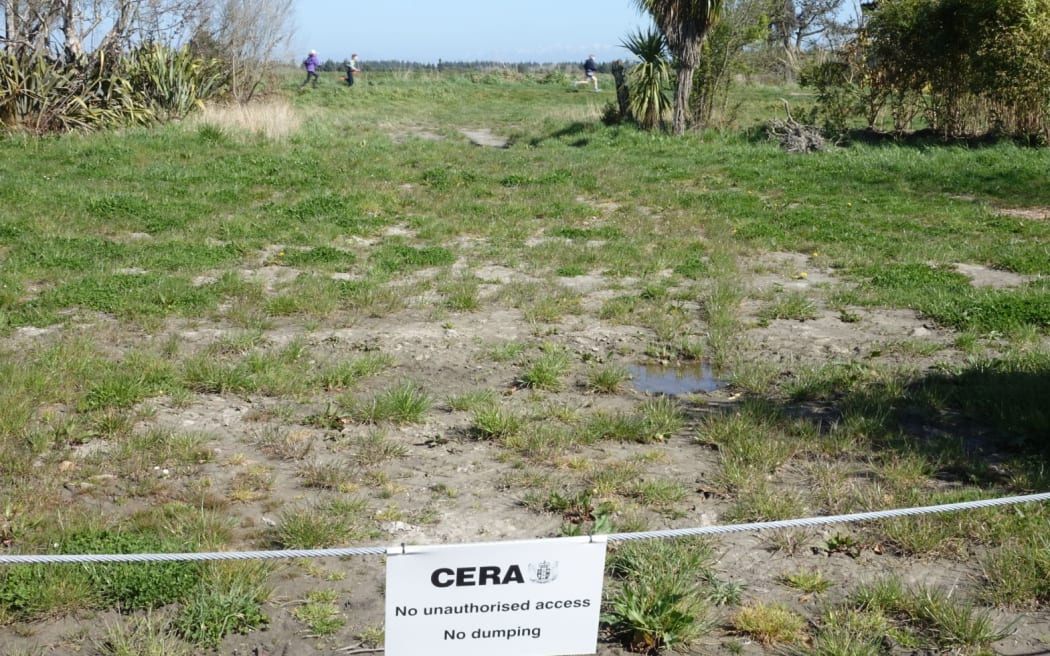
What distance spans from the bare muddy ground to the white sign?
0.81 meters

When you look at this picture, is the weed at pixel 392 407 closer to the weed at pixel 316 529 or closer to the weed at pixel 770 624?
the weed at pixel 316 529

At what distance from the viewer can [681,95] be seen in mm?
20312

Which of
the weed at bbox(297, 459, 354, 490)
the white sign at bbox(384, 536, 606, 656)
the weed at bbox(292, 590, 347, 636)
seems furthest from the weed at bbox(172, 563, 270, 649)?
the white sign at bbox(384, 536, 606, 656)

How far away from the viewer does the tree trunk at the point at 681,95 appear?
20.2 metres

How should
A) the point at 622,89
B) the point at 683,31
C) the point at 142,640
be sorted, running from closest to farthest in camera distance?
1. the point at 142,640
2. the point at 683,31
3. the point at 622,89

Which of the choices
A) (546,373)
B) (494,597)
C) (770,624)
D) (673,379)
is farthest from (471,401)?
(494,597)

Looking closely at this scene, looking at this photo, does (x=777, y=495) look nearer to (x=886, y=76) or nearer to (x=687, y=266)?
(x=687, y=266)

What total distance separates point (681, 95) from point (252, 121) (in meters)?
8.71

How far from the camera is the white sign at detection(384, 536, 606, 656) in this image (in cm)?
303

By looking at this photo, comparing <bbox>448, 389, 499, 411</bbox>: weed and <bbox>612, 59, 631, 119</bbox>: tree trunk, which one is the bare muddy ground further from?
<bbox>612, 59, 631, 119</bbox>: tree trunk

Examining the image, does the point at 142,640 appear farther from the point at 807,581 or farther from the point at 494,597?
the point at 807,581

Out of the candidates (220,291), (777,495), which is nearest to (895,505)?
(777,495)

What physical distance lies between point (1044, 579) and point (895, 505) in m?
0.83

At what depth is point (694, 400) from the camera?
6711 mm
